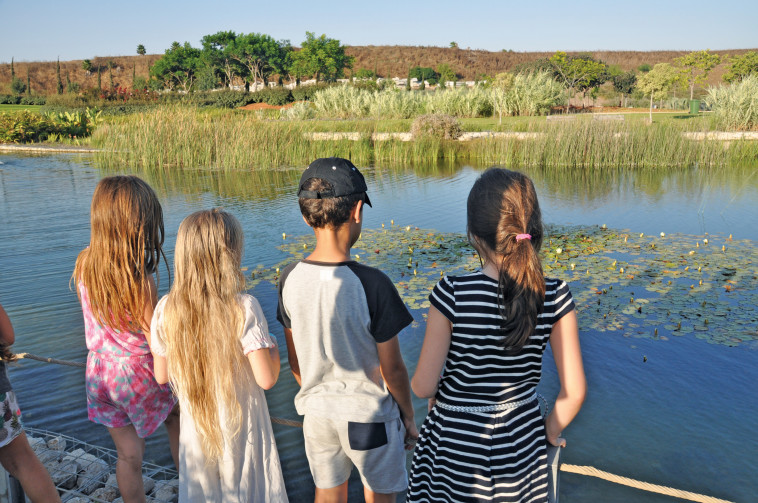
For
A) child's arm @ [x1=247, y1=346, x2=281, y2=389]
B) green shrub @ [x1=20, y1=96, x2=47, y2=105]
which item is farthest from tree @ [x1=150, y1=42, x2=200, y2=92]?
child's arm @ [x1=247, y1=346, x2=281, y2=389]

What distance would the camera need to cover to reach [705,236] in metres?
8.14

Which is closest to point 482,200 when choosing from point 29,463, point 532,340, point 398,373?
point 532,340

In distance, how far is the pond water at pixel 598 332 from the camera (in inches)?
142

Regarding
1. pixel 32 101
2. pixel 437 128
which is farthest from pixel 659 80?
pixel 32 101

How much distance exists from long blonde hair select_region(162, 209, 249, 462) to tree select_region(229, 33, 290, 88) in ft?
198

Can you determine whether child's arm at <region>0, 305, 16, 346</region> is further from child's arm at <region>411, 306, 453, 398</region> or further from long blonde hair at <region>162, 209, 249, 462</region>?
child's arm at <region>411, 306, 453, 398</region>

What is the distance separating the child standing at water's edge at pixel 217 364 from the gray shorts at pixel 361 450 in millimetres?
206

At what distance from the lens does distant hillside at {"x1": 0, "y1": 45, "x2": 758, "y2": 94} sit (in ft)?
254

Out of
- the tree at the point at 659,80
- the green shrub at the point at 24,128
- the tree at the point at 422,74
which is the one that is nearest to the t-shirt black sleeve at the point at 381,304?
the tree at the point at 659,80

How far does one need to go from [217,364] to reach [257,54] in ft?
201

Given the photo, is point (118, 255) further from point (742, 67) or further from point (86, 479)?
point (742, 67)

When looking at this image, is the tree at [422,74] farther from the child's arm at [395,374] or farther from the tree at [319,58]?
the child's arm at [395,374]

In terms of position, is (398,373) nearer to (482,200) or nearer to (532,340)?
(532,340)

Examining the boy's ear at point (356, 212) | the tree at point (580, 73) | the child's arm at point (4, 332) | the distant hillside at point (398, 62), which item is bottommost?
the child's arm at point (4, 332)
